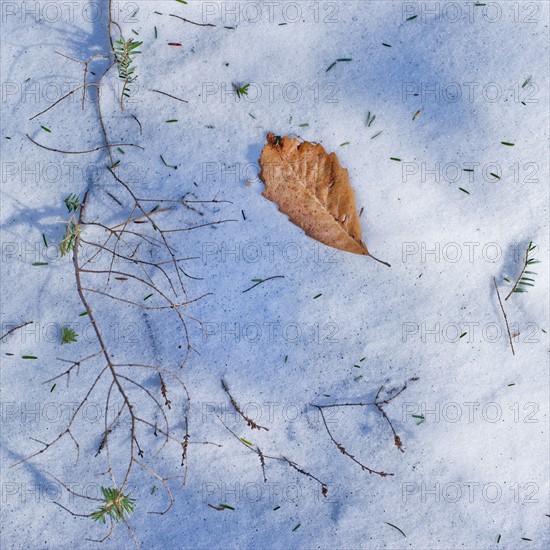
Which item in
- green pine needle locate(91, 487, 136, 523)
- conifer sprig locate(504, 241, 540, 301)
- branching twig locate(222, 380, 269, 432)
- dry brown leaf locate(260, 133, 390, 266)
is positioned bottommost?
green pine needle locate(91, 487, 136, 523)

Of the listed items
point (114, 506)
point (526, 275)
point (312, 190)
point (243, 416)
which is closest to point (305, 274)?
point (312, 190)

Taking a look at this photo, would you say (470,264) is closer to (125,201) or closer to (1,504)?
(125,201)

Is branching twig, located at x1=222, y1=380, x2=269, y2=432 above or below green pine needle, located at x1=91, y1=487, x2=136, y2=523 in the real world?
above

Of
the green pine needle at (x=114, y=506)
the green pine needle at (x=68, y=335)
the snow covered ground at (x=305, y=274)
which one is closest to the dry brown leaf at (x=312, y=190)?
the snow covered ground at (x=305, y=274)

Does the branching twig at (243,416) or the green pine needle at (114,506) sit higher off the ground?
the branching twig at (243,416)

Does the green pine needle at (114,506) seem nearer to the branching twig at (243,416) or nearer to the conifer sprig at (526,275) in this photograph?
the branching twig at (243,416)

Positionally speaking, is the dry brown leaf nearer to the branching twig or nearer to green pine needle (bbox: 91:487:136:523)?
the branching twig

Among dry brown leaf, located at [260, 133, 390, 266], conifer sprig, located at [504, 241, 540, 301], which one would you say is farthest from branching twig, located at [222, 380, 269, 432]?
conifer sprig, located at [504, 241, 540, 301]
